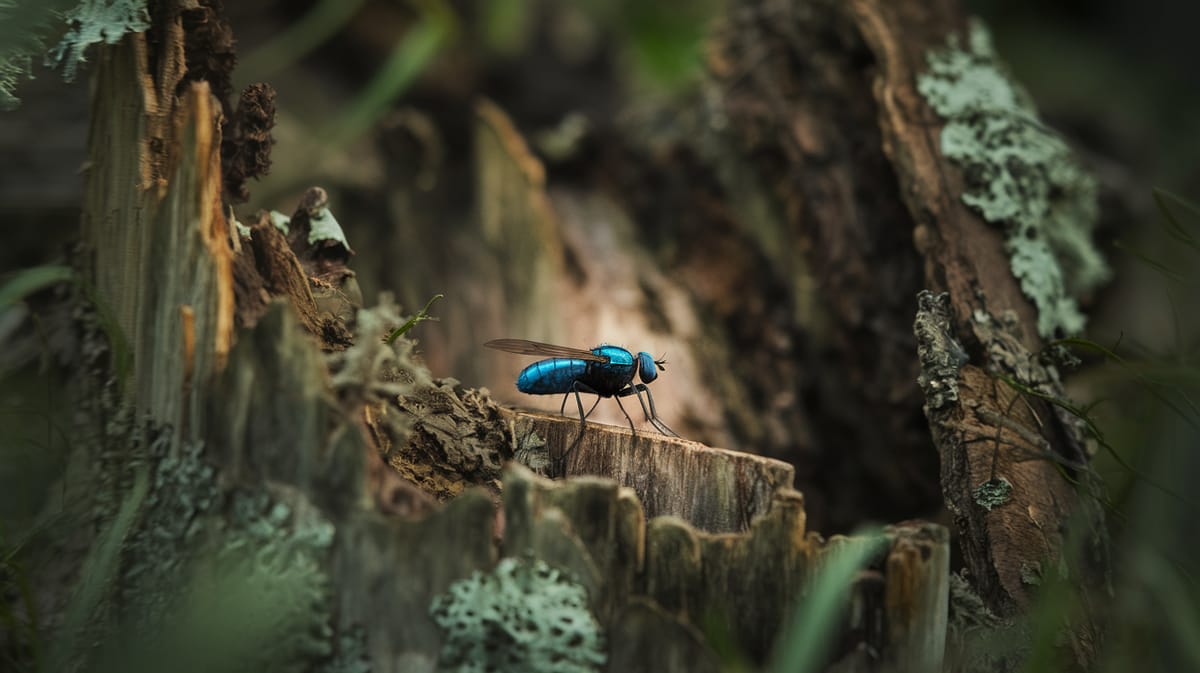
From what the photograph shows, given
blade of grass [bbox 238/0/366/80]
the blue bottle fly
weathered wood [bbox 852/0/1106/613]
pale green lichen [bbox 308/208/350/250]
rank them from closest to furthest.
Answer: weathered wood [bbox 852/0/1106/613] < pale green lichen [bbox 308/208/350/250] < the blue bottle fly < blade of grass [bbox 238/0/366/80]

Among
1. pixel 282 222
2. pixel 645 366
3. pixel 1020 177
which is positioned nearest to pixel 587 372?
pixel 645 366

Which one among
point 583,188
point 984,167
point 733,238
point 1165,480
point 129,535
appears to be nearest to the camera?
point 129,535

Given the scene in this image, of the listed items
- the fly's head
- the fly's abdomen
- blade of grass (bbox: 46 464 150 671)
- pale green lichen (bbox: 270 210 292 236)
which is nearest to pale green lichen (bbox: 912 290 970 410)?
the fly's head

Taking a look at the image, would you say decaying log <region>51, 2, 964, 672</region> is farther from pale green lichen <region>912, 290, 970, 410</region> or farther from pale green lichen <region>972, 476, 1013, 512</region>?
pale green lichen <region>912, 290, 970, 410</region>

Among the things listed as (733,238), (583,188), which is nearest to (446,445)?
(733,238)

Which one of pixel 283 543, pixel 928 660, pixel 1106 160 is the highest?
pixel 1106 160

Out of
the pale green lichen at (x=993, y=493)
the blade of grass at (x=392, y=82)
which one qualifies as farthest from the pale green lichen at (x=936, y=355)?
the blade of grass at (x=392, y=82)

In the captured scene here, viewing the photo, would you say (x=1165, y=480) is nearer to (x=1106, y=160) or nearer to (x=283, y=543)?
(x=283, y=543)
